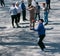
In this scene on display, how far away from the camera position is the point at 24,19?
22875mm

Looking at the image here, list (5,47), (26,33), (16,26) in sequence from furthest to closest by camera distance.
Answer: (16,26), (26,33), (5,47)

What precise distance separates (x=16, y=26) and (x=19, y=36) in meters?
2.69

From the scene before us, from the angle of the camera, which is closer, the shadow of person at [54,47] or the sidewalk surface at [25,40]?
the sidewalk surface at [25,40]

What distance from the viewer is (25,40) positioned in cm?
1705

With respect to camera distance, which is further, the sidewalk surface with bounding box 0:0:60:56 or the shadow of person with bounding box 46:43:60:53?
the shadow of person with bounding box 46:43:60:53

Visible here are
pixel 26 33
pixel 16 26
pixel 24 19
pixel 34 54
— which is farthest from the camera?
pixel 24 19

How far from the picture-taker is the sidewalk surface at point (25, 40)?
1479 cm

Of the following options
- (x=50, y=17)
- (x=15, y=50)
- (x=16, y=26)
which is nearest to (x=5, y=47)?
(x=15, y=50)

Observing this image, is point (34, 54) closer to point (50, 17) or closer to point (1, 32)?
point (1, 32)

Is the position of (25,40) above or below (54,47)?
below

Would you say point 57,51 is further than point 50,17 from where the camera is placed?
No

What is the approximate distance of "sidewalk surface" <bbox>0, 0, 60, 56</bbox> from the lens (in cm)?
1479

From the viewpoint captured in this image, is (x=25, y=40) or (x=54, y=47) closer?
(x=54, y=47)

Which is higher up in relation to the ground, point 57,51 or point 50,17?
point 57,51
